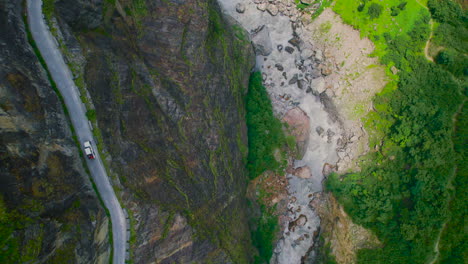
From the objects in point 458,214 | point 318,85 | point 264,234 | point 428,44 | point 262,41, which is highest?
point 428,44

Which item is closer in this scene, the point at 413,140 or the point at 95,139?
the point at 95,139

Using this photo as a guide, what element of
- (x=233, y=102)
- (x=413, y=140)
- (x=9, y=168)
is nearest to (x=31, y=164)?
(x=9, y=168)

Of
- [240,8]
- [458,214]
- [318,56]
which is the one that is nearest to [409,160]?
[458,214]

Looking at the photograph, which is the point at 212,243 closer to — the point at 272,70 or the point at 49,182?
the point at 49,182

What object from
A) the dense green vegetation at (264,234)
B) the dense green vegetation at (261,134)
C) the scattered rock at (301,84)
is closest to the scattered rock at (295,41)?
the scattered rock at (301,84)

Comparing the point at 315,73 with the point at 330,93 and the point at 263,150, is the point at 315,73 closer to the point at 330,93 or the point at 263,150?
the point at 330,93
